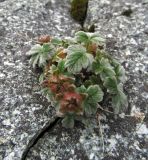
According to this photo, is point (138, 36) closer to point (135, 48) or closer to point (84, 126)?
point (135, 48)

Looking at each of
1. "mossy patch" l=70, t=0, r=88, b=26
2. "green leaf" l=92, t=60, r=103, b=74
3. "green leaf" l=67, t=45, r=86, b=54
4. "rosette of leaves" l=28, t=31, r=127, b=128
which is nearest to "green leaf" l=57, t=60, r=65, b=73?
"rosette of leaves" l=28, t=31, r=127, b=128

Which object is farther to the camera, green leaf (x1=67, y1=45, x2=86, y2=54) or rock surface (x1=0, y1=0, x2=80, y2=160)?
green leaf (x1=67, y1=45, x2=86, y2=54)

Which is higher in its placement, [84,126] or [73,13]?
[73,13]

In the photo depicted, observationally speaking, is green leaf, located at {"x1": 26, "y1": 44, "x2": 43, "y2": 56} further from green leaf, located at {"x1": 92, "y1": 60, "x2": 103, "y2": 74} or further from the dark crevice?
the dark crevice

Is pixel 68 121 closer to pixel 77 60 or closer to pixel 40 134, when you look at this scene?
pixel 40 134

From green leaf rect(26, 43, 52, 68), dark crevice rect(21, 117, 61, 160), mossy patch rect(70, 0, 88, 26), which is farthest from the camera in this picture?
mossy patch rect(70, 0, 88, 26)

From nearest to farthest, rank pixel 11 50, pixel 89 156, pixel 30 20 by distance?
pixel 89 156, pixel 11 50, pixel 30 20

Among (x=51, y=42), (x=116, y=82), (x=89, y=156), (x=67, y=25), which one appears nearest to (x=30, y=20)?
(x=67, y=25)
